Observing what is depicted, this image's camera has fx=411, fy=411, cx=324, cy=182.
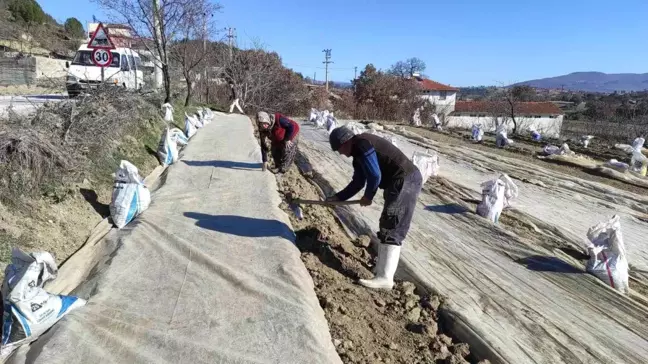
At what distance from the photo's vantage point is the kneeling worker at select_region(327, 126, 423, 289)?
3021mm

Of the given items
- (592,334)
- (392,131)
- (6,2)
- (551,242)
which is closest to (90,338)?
(592,334)

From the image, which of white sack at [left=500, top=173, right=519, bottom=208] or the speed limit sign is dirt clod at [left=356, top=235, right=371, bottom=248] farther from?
the speed limit sign

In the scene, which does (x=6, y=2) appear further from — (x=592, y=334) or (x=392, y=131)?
(x=592, y=334)

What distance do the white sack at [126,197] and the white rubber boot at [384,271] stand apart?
2.31m

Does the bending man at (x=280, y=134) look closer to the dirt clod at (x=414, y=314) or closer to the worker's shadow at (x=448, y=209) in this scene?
the worker's shadow at (x=448, y=209)

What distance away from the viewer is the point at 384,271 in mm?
3227

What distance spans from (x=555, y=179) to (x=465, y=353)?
21.6 ft

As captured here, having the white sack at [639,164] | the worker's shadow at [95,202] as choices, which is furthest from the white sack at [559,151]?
the worker's shadow at [95,202]

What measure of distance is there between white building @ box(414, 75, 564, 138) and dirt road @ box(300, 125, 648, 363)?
51.3 feet

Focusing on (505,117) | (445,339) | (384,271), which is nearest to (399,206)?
(384,271)

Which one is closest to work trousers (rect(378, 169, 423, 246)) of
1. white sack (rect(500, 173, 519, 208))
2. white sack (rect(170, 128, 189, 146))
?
white sack (rect(500, 173, 519, 208))

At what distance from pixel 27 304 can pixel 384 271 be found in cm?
231

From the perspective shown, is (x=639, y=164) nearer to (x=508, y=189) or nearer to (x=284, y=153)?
(x=508, y=189)

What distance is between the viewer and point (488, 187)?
4996mm
